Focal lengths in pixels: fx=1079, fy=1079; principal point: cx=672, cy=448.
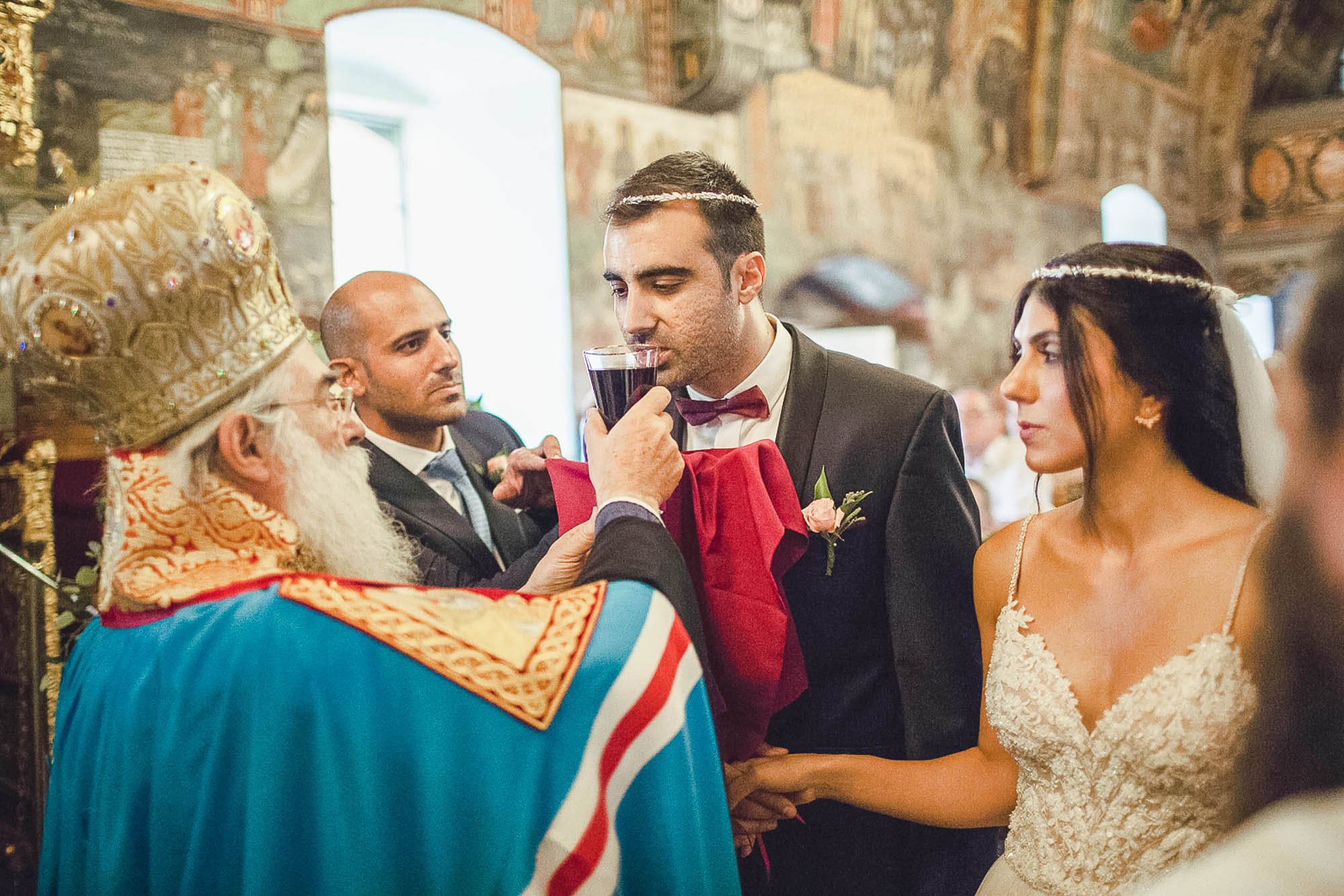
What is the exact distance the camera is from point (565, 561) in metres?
2.29

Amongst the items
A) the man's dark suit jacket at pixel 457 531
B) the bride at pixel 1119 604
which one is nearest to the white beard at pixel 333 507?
the man's dark suit jacket at pixel 457 531

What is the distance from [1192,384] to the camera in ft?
7.29

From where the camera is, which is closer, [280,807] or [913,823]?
[280,807]

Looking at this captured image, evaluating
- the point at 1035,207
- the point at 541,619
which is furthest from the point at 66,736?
the point at 1035,207

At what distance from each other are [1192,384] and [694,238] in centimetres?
123

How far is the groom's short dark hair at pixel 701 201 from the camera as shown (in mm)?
2795

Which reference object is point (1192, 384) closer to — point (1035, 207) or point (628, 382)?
point (628, 382)

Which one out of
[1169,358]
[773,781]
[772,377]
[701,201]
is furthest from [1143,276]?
[773,781]

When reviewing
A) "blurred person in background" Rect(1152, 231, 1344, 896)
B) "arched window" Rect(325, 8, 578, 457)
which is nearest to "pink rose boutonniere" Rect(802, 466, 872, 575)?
"blurred person in background" Rect(1152, 231, 1344, 896)

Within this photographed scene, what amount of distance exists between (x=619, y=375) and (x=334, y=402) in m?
0.57

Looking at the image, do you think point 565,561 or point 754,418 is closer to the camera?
point 565,561

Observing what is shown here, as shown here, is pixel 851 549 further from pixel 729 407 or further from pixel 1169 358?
pixel 1169 358

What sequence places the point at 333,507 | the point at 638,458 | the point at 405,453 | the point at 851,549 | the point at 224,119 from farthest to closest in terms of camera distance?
the point at 224,119, the point at 405,453, the point at 851,549, the point at 638,458, the point at 333,507

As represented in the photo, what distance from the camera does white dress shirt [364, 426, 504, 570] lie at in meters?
3.40
